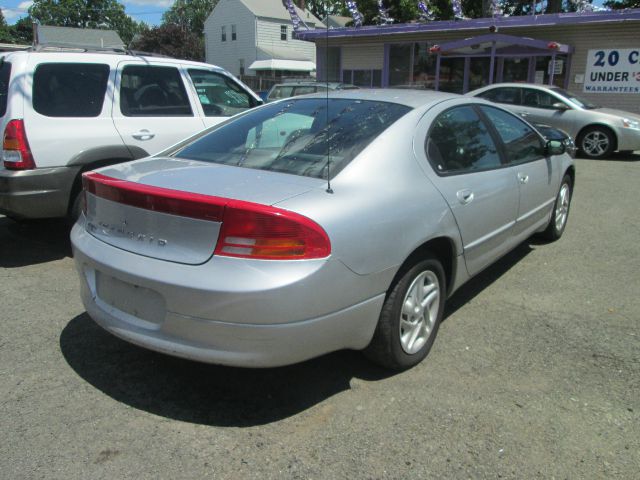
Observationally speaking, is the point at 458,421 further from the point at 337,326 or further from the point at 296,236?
the point at 296,236

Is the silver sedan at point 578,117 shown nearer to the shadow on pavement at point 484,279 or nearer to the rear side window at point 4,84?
the shadow on pavement at point 484,279

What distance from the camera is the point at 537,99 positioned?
497 inches

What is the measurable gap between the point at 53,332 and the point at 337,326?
2.12 metres

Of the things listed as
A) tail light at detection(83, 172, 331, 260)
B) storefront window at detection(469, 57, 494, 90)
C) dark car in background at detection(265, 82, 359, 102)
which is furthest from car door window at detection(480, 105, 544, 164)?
storefront window at detection(469, 57, 494, 90)

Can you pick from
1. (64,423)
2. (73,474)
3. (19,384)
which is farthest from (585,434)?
(19,384)

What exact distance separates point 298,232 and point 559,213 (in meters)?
4.15

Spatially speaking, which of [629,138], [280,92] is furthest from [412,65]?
[629,138]

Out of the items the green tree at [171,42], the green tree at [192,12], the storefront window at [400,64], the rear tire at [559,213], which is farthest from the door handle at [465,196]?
the green tree at [192,12]

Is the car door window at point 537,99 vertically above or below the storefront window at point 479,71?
below

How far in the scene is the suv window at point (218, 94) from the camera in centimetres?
614

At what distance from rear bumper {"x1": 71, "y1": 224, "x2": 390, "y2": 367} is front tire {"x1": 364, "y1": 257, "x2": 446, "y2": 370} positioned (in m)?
0.17

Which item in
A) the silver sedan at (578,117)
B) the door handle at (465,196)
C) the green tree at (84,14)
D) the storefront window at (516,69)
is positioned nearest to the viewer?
the door handle at (465,196)

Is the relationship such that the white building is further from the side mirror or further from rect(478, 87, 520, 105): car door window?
the side mirror

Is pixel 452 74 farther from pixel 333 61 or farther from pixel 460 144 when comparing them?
pixel 460 144
